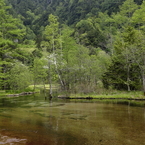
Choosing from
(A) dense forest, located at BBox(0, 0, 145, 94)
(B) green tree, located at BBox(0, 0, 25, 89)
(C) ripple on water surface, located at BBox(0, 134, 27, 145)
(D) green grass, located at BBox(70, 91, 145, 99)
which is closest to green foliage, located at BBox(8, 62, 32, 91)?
(A) dense forest, located at BBox(0, 0, 145, 94)

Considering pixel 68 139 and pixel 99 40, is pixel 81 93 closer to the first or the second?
pixel 68 139

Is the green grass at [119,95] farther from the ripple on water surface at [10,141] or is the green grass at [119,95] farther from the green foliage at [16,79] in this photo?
the ripple on water surface at [10,141]

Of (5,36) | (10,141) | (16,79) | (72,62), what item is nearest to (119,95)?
(72,62)

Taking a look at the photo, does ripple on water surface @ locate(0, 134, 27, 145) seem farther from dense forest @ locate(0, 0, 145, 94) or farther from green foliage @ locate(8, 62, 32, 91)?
green foliage @ locate(8, 62, 32, 91)

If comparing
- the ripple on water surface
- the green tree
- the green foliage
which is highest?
the green tree

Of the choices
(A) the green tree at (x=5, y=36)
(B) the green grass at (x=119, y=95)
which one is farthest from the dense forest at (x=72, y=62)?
(B) the green grass at (x=119, y=95)

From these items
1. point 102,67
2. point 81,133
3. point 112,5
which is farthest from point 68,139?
point 112,5

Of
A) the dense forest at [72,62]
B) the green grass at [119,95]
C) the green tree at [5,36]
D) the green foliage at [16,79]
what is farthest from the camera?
the green foliage at [16,79]

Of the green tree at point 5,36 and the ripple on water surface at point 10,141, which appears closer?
the ripple on water surface at point 10,141

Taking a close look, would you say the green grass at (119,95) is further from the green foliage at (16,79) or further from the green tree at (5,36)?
the green tree at (5,36)

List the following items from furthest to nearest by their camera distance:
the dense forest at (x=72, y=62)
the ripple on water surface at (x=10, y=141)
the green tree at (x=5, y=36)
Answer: the green tree at (x=5, y=36) → the dense forest at (x=72, y=62) → the ripple on water surface at (x=10, y=141)

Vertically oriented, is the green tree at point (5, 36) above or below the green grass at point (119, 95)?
above

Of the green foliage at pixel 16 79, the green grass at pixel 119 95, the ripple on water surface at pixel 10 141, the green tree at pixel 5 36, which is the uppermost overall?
the green tree at pixel 5 36

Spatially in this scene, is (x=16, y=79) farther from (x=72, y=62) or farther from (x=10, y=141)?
(x=10, y=141)
